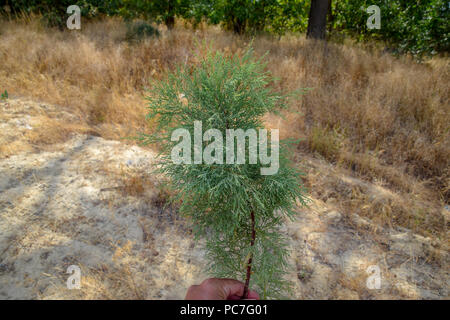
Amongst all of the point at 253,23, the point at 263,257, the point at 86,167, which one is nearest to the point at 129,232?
the point at 86,167

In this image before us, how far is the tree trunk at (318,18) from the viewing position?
6693 millimetres

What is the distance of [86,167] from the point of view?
3.27 m

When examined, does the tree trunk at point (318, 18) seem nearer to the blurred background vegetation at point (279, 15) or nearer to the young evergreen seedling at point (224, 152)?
the blurred background vegetation at point (279, 15)

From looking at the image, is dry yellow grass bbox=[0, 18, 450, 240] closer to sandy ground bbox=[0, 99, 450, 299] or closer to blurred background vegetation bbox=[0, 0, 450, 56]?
sandy ground bbox=[0, 99, 450, 299]

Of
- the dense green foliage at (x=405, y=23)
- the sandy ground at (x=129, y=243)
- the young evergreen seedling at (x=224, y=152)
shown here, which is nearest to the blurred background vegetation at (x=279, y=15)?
the dense green foliage at (x=405, y=23)

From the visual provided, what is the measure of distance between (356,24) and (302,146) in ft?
24.1

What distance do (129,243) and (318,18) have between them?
→ 7006mm

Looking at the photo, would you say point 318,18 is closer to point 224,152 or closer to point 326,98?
point 326,98

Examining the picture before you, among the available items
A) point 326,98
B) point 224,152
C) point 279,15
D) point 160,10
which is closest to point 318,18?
point 279,15

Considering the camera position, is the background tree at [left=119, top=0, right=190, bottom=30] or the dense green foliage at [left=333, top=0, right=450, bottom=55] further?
the background tree at [left=119, top=0, right=190, bottom=30]

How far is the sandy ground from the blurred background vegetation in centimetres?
528

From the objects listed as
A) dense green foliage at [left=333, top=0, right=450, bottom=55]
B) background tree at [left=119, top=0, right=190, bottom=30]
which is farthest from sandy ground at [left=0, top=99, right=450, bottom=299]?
background tree at [left=119, top=0, right=190, bottom=30]

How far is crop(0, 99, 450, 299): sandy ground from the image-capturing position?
2281 millimetres

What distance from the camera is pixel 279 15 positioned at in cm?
848
